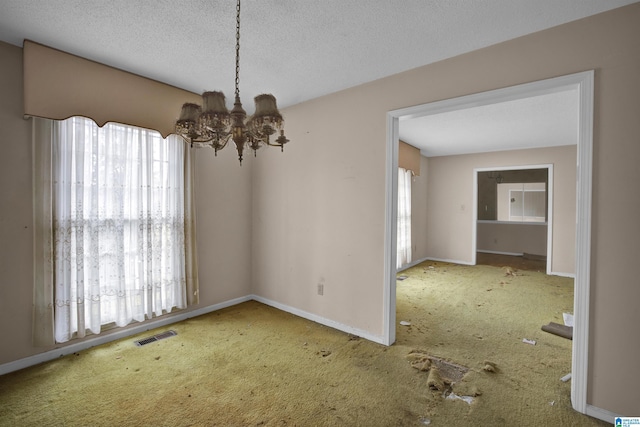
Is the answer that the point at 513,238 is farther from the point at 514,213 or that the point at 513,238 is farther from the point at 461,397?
the point at 461,397

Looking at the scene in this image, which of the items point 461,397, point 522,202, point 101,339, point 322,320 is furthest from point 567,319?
point 522,202

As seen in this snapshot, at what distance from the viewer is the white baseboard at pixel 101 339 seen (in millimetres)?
2300

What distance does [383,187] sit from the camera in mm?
A: 2803

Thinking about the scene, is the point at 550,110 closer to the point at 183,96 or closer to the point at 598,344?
the point at 598,344

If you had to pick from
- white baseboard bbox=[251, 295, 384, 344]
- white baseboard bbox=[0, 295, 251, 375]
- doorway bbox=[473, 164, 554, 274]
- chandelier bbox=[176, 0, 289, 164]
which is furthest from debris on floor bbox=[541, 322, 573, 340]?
doorway bbox=[473, 164, 554, 274]

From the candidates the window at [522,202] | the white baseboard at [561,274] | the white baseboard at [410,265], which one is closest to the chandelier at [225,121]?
the white baseboard at [410,265]

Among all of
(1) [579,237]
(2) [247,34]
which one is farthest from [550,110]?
(2) [247,34]

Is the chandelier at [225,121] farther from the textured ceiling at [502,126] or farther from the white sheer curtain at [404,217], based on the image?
the white sheer curtain at [404,217]

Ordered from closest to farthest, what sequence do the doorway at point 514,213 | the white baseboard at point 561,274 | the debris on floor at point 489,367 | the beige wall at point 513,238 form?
→ the debris on floor at point 489,367 → the white baseboard at point 561,274 → the beige wall at point 513,238 → the doorway at point 514,213

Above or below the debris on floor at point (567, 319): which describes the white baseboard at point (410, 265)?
above

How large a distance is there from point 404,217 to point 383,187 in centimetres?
324

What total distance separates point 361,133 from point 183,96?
2.00 metres

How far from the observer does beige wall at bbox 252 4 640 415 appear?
175 centimetres

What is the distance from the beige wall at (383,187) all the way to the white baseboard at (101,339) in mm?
878
